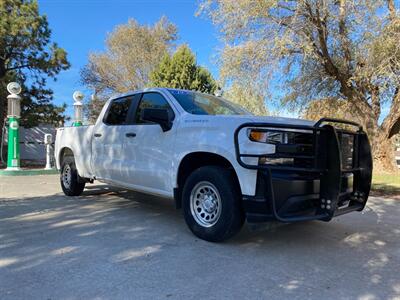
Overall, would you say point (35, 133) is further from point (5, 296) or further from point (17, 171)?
point (5, 296)

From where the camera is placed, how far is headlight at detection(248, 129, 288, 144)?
4109mm

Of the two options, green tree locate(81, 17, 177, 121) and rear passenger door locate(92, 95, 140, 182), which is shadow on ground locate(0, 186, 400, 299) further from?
green tree locate(81, 17, 177, 121)

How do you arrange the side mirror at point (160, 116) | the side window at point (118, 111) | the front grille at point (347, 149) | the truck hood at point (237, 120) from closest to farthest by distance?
the truck hood at point (237, 120)
the front grille at point (347, 149)
the side mirror at point (160, 116)
the side window at point (118, 111)

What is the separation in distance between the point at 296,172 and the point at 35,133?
19.7 meters

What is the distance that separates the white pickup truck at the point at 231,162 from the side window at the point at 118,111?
37 millimetres

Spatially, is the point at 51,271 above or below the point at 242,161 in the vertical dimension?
below

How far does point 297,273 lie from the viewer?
146 inches

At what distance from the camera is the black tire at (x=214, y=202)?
169 inches

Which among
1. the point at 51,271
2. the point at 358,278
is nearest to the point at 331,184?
the point at 358,278

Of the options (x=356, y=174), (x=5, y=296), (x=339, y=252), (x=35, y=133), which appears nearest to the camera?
(x=5, y=296)

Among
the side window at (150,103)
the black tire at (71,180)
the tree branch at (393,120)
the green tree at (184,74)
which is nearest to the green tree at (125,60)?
the green tree at (184,74)

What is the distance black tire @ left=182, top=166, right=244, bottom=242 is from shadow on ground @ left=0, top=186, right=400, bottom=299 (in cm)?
17

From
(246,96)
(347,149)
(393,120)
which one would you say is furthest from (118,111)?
(393,120)

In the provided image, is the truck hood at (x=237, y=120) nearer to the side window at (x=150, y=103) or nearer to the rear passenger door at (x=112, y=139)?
the side window at (x=150, y=103)
